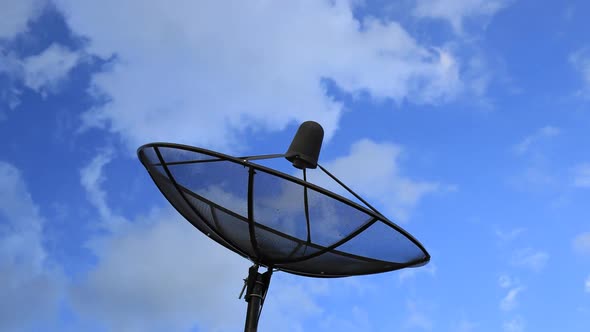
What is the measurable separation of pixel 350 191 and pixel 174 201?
8.36 feet

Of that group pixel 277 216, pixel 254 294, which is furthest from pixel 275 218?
pixel 254 294

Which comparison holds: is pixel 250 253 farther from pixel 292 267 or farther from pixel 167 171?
pixel 167 171

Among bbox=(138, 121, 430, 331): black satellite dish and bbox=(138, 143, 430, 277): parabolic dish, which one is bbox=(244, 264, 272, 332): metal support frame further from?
bbox=(138, 143, 430, 277): parabolic dish

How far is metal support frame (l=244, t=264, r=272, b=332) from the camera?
27.9ft

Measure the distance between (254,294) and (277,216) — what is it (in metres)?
1.05

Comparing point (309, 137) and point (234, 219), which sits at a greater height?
point (309, 137)

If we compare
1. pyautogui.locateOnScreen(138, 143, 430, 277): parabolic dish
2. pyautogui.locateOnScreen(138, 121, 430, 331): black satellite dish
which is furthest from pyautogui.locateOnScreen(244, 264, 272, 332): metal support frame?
pyautogui.locateOnScreen(138, 143, 430, 277): parabolic dish

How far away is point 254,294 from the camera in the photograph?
8695 mm

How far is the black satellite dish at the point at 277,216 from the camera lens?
8.26 m

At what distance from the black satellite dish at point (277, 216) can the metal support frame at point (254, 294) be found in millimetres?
13

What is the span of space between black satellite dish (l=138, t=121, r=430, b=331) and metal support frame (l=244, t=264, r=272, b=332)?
13 millimetres

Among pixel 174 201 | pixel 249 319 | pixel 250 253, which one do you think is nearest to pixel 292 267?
pixel 250 253

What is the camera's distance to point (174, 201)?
9531 millimetres

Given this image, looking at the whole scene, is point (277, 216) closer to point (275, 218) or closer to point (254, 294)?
point (275, 218)
